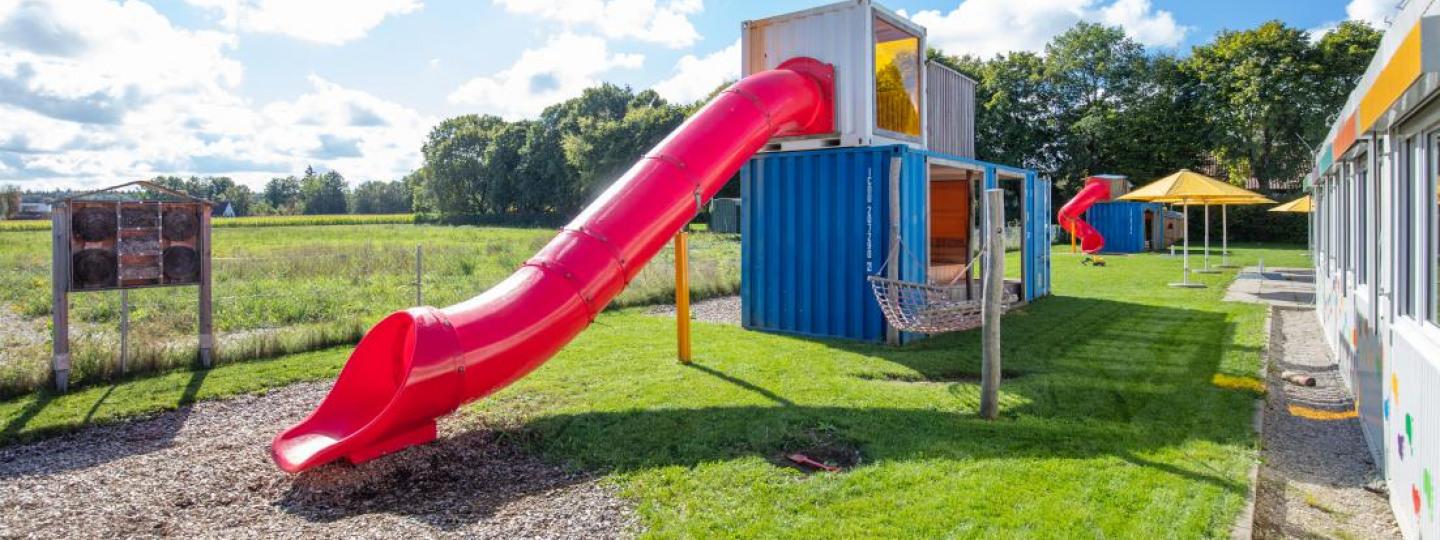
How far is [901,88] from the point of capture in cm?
1167

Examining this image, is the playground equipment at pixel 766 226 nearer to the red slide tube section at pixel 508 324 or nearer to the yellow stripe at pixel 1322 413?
the red slide tube section at pixel 508 324

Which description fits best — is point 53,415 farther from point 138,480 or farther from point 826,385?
point 826,385

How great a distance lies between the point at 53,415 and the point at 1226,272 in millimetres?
23561

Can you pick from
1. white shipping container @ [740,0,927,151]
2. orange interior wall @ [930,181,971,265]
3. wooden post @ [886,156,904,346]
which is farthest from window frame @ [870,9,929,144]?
orange interior wall @ [930,181,971,265]

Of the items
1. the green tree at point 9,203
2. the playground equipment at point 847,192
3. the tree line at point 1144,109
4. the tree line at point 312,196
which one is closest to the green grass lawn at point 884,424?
the playground equipment at point 847,192

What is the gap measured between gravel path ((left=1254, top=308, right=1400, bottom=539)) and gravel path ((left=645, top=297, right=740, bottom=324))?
7.12m

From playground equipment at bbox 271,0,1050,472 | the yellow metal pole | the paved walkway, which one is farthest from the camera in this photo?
the paved walkway

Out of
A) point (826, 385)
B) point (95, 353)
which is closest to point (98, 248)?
point (95, 353)

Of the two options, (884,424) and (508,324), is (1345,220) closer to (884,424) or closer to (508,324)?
(884,424)

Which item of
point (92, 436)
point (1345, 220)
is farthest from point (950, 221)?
point (92, 436)

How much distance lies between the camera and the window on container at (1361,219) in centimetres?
657

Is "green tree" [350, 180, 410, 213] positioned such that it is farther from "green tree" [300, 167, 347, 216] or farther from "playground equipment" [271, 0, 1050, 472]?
"playground equipment" [271, 0, 1050, 472]

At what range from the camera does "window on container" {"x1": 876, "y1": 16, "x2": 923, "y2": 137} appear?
38.1 ft

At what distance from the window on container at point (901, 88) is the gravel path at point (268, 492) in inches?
291
